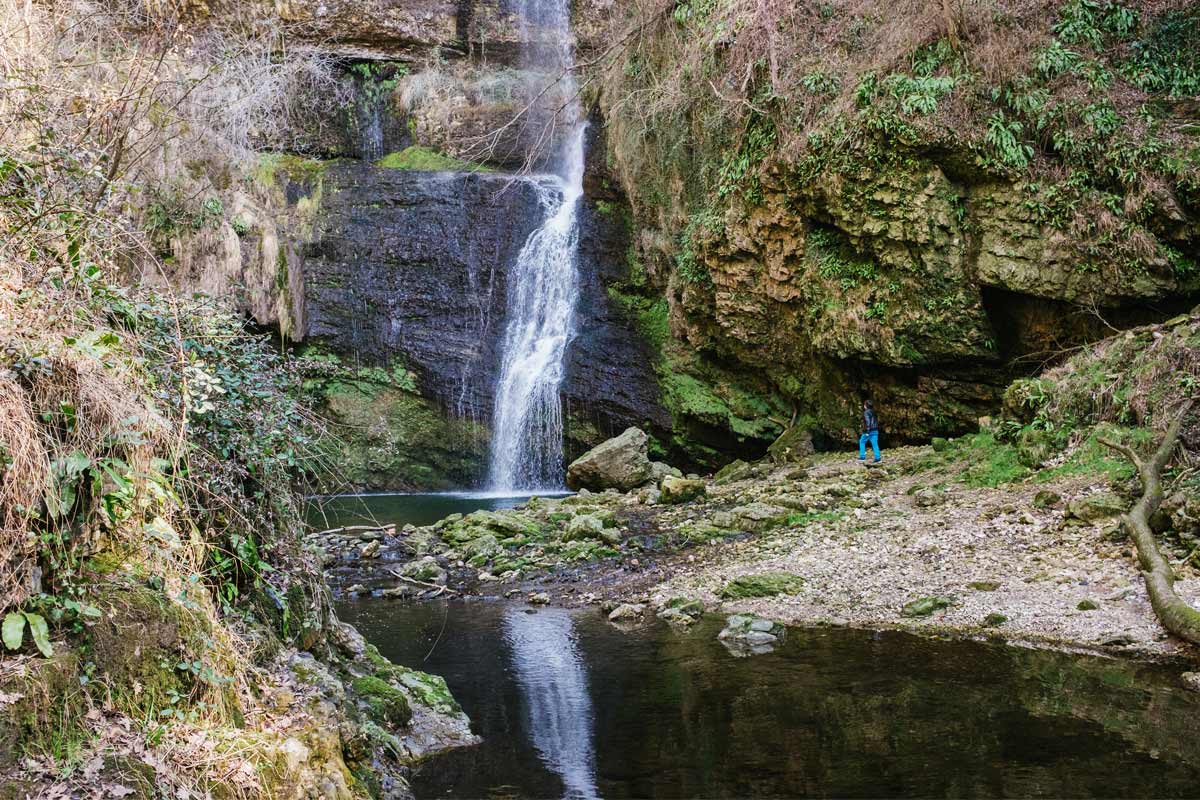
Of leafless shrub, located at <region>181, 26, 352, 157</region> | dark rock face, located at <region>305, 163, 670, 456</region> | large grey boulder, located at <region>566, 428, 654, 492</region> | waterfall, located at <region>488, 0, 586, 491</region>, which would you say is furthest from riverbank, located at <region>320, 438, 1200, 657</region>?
leafless shrub, located at <region>181, 26, 352, 157</region>

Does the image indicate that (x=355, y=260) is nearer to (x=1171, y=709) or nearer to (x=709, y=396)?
(x=709, y=396)

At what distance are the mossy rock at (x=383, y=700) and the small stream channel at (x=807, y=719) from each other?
45 cm

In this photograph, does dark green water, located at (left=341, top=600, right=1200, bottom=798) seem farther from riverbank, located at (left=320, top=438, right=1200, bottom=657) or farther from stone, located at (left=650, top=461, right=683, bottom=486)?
stone, located at (left=650, top=461, right=683, bottom=486)

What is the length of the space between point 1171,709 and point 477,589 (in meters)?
7.41

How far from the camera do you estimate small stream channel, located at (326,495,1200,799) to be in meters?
5.20

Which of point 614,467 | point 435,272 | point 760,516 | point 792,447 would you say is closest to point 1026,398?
point 760,516

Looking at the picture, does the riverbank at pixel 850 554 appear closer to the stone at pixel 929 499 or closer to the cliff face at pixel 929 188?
the stone at pixel 929 499

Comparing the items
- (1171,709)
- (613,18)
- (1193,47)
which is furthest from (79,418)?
(613,18)

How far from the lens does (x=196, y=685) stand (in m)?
3.95

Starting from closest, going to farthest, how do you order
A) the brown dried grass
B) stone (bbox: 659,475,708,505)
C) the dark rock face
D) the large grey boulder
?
the brown dried grass, stone (bbox: 659,475,708,505), the large grey boulder, the dark rock face

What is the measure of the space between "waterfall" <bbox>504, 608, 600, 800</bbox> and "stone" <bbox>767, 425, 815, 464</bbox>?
8.06 metres

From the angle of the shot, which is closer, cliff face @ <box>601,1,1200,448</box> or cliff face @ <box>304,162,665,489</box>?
cliff face @ <box>601,1,1200,448</box>

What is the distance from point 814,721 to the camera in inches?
241

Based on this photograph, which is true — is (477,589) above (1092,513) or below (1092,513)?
below
